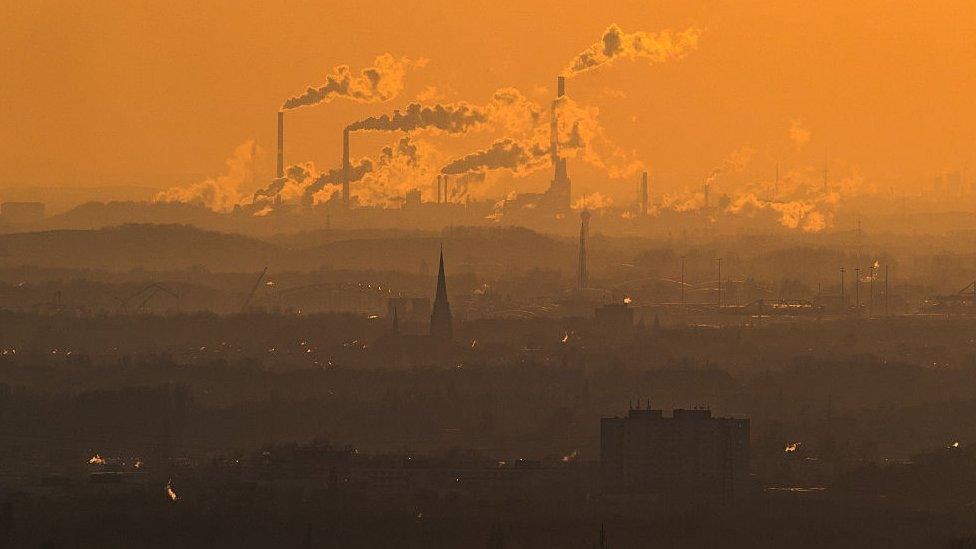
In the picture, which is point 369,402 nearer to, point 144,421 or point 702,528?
point 144,421

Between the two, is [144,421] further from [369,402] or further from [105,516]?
[105,516]

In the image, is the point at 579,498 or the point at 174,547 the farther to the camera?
the point at 579,498

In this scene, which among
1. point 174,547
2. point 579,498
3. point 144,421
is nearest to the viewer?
point 174,547

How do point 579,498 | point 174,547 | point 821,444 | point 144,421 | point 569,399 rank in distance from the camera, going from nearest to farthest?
point 174,547
point 579,498
point 821,444
point 144,421
point 569,399

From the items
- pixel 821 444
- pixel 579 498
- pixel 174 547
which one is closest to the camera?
pixel 174 547

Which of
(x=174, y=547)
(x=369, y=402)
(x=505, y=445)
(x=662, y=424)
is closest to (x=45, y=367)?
(x=369, y=402)

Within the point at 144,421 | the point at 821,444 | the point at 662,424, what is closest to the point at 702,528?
the point at 662,424

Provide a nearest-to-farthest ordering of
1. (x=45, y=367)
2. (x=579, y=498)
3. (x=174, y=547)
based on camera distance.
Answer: (x=174, y=547)
(x=579, y=498)
(x=45, y=367)

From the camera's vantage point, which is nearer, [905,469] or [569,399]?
[905,469]
